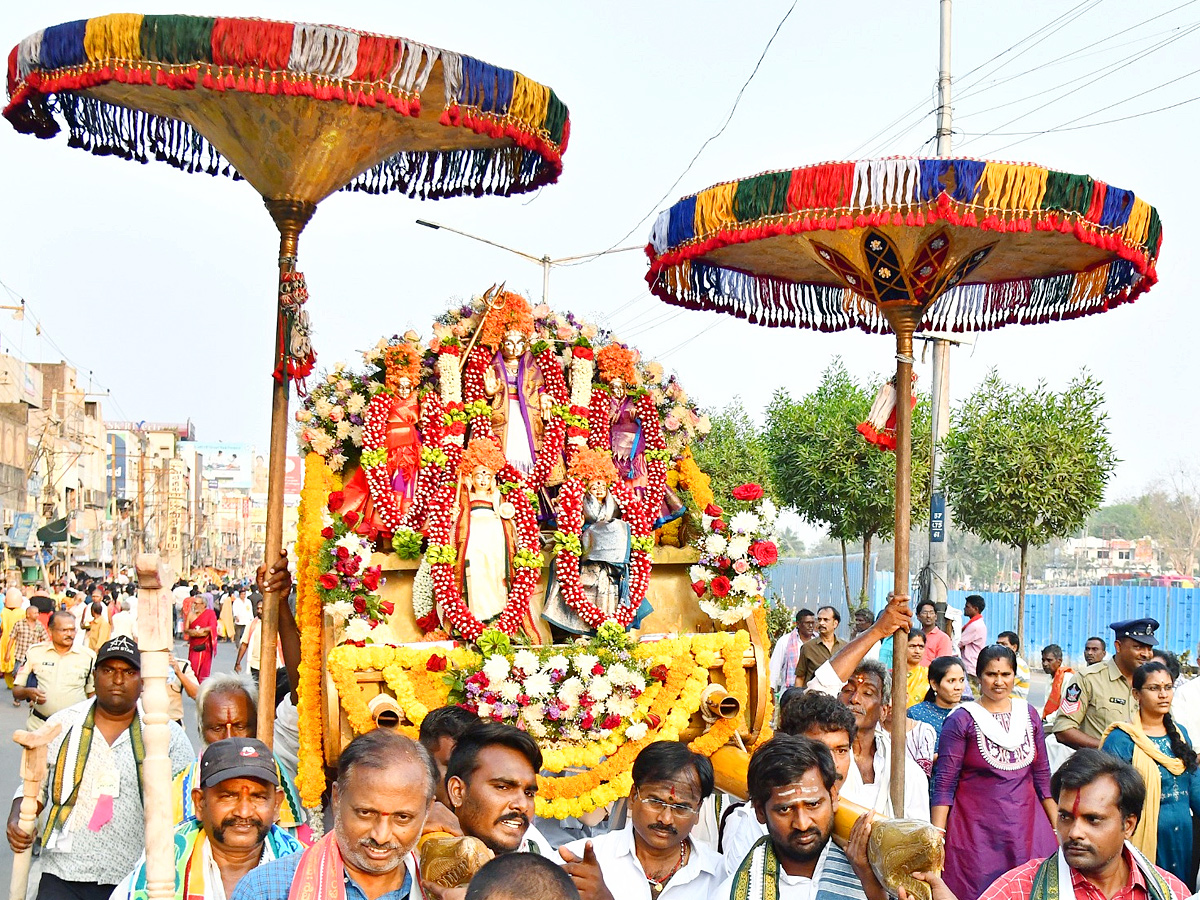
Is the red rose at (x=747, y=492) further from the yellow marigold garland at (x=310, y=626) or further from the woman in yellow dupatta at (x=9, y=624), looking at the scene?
the woman in yellow dupatta at (x=9, y=624)

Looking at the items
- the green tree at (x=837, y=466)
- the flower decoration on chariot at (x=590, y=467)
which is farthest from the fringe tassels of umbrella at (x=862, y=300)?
the green tree at (x=837, y=466)

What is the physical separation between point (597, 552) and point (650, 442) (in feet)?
2.95

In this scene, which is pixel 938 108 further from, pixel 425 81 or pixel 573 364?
pixel 425 81

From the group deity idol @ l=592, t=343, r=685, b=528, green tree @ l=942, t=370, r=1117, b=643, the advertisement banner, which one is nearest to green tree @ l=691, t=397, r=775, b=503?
green tree @ l=942, t=370, r=1117, b=643

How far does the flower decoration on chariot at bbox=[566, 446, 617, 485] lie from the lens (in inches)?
365

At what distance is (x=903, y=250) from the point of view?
24.4ft

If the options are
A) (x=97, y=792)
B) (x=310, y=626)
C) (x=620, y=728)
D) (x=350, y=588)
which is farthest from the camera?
(x=310, y=626)

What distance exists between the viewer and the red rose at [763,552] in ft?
30.2

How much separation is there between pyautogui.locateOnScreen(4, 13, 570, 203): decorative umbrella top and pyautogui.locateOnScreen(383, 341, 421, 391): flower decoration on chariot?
1126mm

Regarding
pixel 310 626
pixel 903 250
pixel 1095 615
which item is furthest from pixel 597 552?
pixel 1095 615

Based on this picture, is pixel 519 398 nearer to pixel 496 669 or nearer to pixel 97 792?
pixel 496 669

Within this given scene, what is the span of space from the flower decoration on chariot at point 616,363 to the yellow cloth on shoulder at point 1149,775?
399 cm

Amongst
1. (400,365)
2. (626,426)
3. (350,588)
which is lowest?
(350,588)

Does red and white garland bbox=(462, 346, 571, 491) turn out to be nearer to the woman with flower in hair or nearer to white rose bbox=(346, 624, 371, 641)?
the woman with flower in hair
